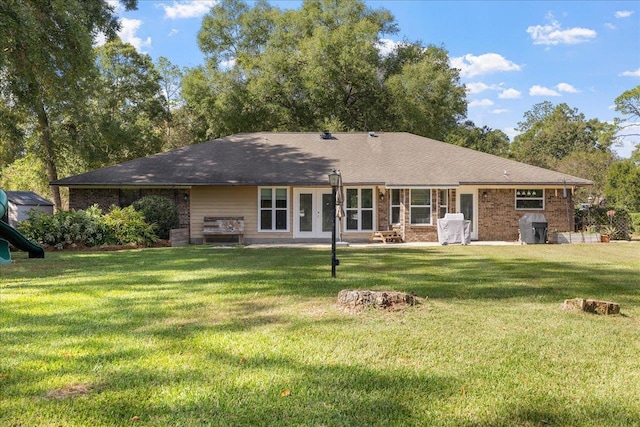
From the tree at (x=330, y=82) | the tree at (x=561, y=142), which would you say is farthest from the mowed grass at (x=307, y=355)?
the tree at (x=561, y=142)

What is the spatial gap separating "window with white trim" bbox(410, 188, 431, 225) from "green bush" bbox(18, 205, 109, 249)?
11.3 m

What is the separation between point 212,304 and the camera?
18.9 feet

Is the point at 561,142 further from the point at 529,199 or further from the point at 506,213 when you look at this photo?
the point at 506,213

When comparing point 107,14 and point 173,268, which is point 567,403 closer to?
point 173,268

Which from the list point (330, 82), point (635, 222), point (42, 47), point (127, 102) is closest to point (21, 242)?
point (42, 47)

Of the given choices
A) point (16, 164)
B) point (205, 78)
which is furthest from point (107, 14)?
point (16, 164)

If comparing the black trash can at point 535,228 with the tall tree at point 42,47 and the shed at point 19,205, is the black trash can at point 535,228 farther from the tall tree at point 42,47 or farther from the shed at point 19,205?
the shed at point 19,205

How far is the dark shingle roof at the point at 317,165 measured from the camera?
1734 cm

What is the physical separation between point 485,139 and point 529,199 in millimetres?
41505

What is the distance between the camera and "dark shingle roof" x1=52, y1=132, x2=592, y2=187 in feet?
56.9

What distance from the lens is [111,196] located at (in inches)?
696

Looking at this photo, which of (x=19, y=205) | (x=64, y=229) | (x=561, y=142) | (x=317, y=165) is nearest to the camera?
(x=64, y=229)

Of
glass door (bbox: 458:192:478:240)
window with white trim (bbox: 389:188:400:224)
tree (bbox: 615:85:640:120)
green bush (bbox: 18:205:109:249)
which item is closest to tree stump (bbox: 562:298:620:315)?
window with white trim (bbox: 389:188:400:224)

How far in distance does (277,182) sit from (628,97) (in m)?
37.1
